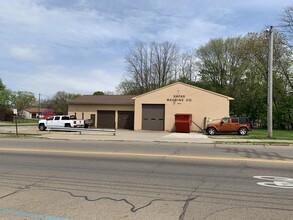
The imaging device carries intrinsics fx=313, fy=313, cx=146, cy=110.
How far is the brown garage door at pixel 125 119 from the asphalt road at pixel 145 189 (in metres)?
26.9

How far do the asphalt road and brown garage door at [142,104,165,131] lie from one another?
23282mm

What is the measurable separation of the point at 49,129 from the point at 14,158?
19551 mm

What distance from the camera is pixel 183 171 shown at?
360 inches

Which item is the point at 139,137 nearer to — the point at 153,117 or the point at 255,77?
the point at 153,117

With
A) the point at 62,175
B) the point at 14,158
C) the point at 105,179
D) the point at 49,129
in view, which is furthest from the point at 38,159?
the point at 49,129

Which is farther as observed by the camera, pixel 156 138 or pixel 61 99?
pixel 61 99

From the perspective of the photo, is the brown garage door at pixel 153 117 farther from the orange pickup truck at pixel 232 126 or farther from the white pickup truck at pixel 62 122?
the orange pickup truck at pixel 232 126

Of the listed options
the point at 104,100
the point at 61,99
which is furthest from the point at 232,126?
the point at 61,99

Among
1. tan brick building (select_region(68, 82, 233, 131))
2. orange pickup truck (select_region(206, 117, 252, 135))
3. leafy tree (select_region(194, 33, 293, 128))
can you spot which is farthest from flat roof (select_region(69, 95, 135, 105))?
leafy tree (select_region(194, 33, 293, 128))

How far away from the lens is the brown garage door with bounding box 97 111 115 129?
128 feet

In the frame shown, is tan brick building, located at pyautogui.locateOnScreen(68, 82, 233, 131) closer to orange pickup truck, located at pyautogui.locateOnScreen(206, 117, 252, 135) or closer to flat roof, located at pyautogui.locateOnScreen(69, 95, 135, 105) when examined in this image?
flat roof, located at pyautogui.locateOnScreen(69, 95, 135, 105)

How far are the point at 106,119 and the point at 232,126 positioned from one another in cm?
1693

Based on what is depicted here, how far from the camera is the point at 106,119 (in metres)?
39.2

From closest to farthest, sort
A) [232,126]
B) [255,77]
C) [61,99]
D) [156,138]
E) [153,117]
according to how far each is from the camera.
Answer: [156,138]
[232,126]
[153,117]
[255,77]
[61,99]
